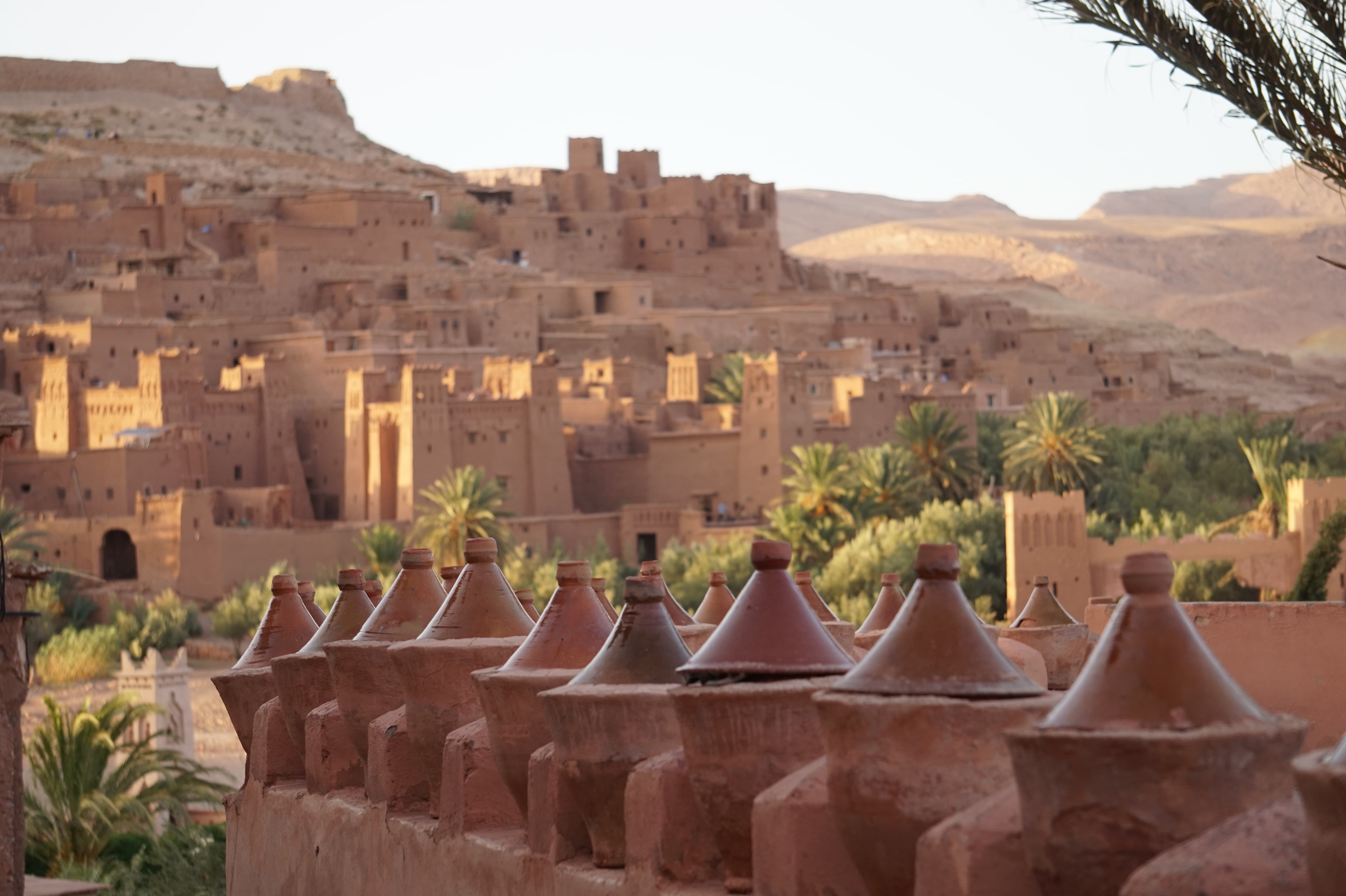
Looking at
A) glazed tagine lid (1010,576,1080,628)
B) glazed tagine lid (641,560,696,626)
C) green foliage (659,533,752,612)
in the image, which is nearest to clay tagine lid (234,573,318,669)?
glazed tagine lid (641,560,696,626)

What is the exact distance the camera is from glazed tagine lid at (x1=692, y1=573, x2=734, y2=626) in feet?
18.5

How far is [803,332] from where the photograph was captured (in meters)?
55.2

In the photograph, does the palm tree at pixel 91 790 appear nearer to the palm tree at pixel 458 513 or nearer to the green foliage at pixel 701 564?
the green foliage at pixel 701 564

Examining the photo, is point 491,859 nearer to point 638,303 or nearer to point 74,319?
point 74,319

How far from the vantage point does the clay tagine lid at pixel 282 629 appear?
6141 millimetres

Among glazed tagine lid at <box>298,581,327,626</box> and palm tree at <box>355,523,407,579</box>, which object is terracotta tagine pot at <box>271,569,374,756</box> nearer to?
glazed tagine lid at <box>298,581,327,626</box>

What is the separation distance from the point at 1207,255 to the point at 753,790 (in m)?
105

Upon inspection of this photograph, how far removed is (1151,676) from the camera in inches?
104

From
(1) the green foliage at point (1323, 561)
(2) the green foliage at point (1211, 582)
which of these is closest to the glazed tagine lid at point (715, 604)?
(1) the green foliage at point (1323, 561)

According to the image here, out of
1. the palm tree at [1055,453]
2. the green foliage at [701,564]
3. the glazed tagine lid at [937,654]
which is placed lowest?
the green foliage at [701,564]

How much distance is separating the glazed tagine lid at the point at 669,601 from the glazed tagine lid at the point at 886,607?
613mm

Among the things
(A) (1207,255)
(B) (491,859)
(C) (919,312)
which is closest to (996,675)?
(B) (491,859)

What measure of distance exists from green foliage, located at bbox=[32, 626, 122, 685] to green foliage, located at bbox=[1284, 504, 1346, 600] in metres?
21.5

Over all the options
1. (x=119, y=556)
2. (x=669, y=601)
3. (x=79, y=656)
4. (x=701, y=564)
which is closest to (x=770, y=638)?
(x=669, y=601)
